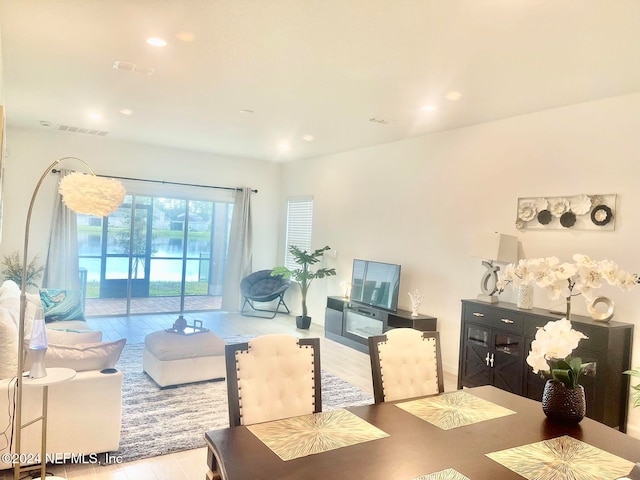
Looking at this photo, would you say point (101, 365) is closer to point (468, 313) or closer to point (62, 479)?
point (62, 479)

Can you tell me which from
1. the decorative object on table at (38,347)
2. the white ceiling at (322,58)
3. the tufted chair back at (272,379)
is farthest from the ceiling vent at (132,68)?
the tufted chair back at (272,379)

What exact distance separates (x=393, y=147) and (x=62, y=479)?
5112mm

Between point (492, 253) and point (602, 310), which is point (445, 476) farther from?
point (492, 253)

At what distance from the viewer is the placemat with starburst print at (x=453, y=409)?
1942mm

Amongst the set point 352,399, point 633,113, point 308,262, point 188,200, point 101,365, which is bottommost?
point 352,399

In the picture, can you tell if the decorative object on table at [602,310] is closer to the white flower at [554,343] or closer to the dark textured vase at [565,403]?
the dark textured vase at [565,403]

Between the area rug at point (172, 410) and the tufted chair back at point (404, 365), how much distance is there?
1.62 meters

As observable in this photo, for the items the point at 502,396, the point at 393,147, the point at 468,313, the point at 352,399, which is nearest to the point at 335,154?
the point at 393,147

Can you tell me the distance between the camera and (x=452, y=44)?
303cm

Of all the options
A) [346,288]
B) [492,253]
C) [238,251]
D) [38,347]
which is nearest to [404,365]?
A: [38,347]

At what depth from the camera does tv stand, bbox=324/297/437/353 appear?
5470mm

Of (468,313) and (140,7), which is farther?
(468,313)

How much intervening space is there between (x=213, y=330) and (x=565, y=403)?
5.66 metres

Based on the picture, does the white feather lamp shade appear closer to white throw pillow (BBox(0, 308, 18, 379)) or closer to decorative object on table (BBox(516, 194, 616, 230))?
white throw pillow (BBox(0, 308, 18, 379))
